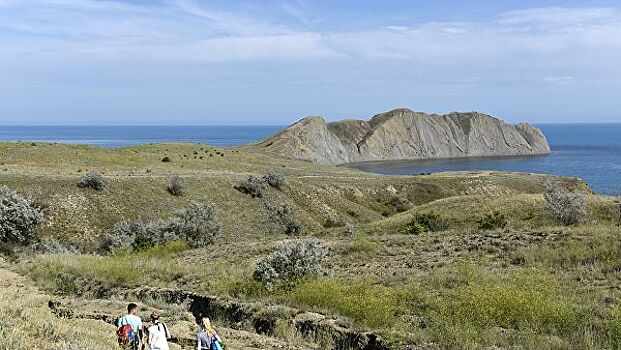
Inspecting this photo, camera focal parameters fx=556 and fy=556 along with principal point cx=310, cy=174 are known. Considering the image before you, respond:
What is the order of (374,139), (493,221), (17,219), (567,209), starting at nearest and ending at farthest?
(567,209) → (493,221) → (17,219) → (374,139)

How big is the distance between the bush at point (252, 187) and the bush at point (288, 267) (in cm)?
3228

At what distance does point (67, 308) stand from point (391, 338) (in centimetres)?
837

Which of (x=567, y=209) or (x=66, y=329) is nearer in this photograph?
(x=66, y=329)

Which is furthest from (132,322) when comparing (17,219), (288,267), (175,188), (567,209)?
(175,188)

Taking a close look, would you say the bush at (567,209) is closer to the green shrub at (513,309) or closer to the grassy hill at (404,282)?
the grassy hill at (404,282)

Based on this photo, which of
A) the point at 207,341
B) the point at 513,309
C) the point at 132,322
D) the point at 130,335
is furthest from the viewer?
the point at 513,309

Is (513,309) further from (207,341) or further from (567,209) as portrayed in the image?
(567,209)

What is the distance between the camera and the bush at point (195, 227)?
2870cm

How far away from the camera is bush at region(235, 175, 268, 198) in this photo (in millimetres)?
49172

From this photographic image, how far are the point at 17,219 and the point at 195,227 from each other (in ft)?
31.2

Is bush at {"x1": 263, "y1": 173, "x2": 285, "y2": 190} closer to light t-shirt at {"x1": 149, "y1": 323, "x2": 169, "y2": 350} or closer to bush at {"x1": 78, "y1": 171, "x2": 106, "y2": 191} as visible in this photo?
bush at {"x1": 78, "y1": 171, "x2": 106, "y2": 191}

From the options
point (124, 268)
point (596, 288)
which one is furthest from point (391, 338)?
point (124, 268)

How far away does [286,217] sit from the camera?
44.9 meters

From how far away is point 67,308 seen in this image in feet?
46.5
